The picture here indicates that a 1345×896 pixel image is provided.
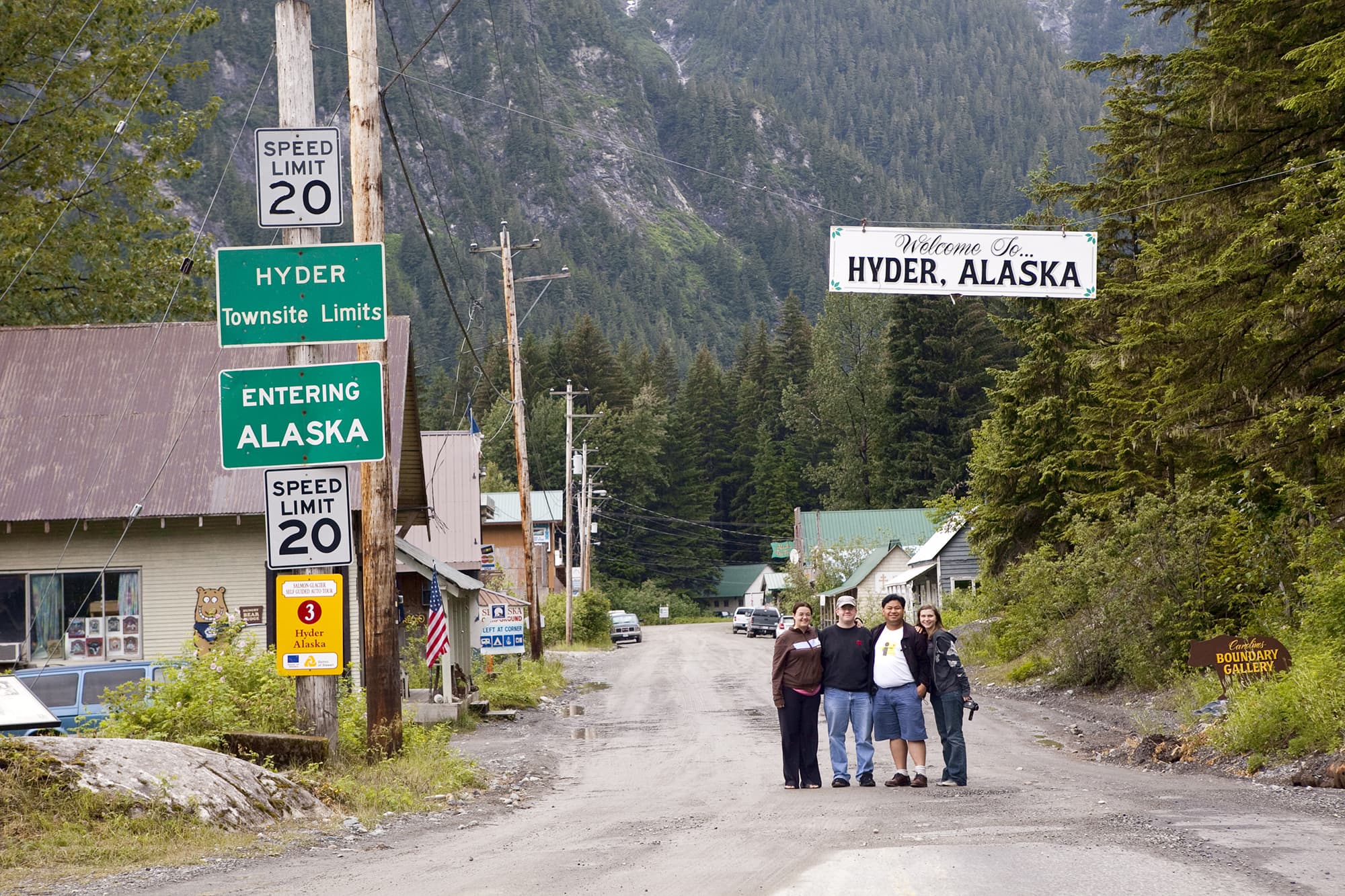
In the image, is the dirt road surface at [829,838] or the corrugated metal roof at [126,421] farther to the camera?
the corrugated metal roof at [126,421]

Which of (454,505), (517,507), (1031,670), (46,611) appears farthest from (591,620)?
(46,611)

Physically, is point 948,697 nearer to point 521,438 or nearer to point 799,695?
point 799,695

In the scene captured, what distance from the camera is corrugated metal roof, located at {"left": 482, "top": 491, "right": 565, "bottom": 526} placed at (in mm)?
72562

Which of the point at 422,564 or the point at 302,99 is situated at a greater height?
the point at 302,99

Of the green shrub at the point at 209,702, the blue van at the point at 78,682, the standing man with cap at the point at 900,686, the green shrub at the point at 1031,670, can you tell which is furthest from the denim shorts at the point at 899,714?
the green shrub at the point at 1031,670

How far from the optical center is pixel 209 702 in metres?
12.5

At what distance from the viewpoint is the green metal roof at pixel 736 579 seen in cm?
10875

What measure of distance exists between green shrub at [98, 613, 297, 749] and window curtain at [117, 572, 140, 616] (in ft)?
30.1

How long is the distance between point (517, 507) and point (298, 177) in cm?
6801

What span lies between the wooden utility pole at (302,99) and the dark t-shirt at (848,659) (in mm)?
4646

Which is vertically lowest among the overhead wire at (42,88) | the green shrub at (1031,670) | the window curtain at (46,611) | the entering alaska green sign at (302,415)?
the green shrub at (1031,670)

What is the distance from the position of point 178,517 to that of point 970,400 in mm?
63877

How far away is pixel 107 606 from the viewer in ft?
73.9

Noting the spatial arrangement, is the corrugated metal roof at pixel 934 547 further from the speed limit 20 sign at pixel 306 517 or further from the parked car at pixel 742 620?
the speed limit 20 sign at pixel 306 517
